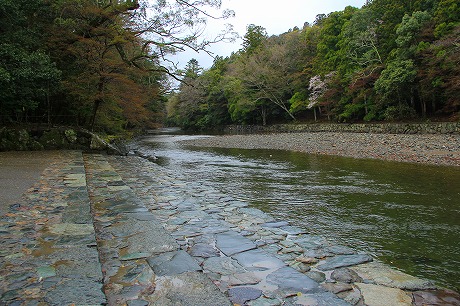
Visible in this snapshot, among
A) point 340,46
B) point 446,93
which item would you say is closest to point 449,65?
point 446,93

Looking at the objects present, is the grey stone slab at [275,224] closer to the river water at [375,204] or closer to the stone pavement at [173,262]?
the stone pavement at [173,262]

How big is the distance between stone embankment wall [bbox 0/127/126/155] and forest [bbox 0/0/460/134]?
111 cm

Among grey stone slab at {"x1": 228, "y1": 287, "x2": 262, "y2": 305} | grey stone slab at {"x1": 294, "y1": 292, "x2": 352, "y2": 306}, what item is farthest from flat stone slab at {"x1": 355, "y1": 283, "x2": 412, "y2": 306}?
grey stone slab at {"x1": 228, "y1": 287, "x2": 262, "y2": 305}

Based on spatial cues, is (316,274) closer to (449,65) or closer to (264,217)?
(264,217)

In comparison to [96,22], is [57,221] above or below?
below

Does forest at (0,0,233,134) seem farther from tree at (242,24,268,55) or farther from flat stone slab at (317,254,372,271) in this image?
tree at (242,24,268,55)

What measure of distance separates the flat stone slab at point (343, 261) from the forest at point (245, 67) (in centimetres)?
1097

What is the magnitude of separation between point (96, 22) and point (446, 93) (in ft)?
66.0

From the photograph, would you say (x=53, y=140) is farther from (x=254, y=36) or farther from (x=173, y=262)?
(x=254, y=36)

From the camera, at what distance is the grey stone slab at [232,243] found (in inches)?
138

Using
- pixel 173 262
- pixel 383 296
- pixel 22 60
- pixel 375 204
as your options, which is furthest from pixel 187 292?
pixel 22 60

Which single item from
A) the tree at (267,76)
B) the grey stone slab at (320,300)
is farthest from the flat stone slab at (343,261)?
the tree at (267,76)

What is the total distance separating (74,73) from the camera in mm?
14391

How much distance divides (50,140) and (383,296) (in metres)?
13.3
